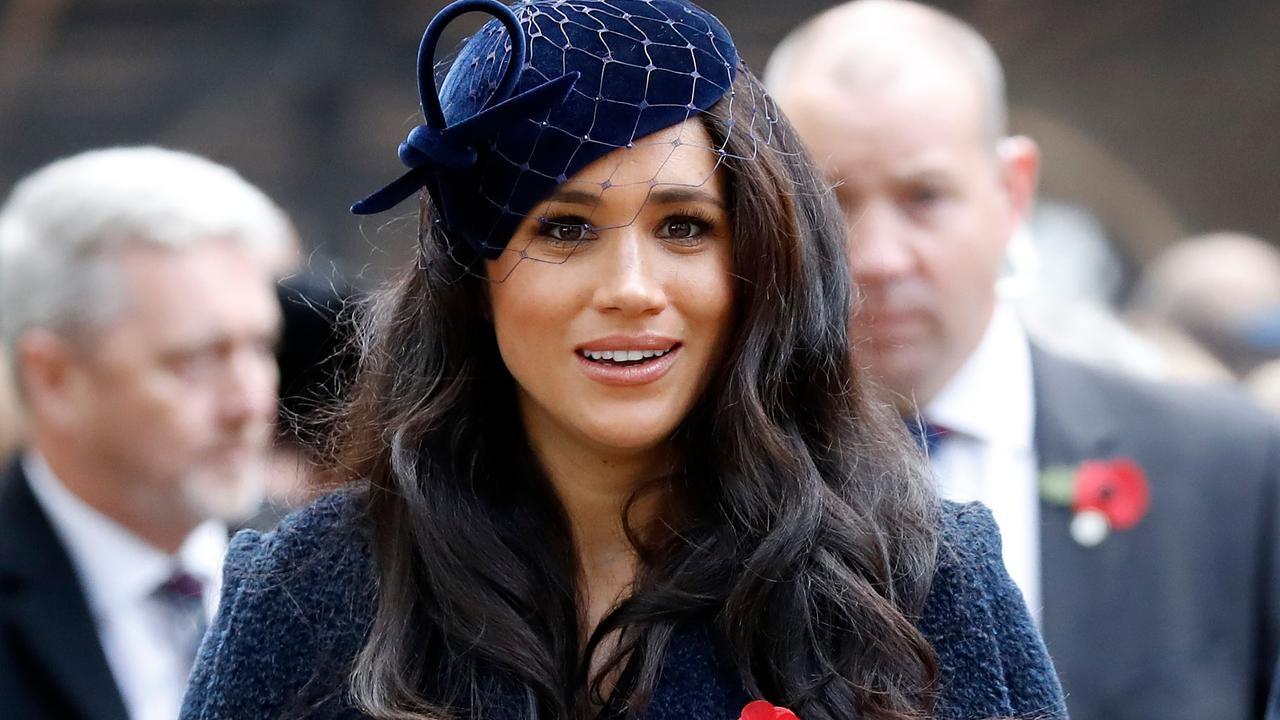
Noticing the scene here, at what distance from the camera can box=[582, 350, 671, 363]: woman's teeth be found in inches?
93.4

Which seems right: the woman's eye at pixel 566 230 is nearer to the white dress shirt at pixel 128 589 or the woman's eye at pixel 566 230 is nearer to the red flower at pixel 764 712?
the red flower at pixel 764 712

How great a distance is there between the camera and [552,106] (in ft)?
7.64


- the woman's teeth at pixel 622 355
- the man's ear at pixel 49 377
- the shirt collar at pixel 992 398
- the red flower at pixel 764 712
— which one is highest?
the woman's teeth at pixel 622 355

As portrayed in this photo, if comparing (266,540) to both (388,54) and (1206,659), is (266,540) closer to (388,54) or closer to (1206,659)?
(1206,659)

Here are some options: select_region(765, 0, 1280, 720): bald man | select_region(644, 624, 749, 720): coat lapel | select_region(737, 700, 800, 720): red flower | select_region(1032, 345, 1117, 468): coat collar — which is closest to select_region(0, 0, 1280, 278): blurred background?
select_region(765, 0, 1280, 720): bald man

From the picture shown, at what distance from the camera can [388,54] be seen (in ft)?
22.1

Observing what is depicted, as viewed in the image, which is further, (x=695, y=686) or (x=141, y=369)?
(x=141, y=369)

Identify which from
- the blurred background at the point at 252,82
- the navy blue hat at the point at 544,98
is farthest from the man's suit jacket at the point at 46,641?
the blurred background at the point at 252,82

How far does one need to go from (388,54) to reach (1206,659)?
4415mm

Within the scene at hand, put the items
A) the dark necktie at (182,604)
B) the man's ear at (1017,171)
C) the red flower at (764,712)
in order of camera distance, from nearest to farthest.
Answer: the red flower at (764,712) < the man's ear at (1017,171) < the dark necktie at (182,604)

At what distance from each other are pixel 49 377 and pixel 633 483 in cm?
218

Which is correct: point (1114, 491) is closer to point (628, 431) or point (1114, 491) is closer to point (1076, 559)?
point (1076, 559)

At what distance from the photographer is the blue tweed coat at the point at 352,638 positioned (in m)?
2.34

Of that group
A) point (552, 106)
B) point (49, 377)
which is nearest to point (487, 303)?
point (552, 106)
